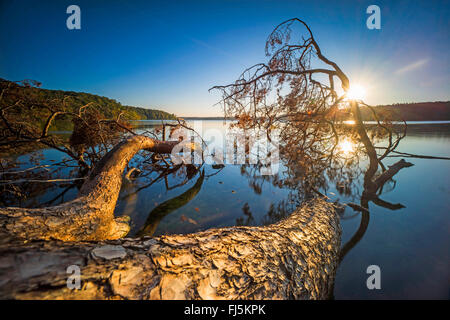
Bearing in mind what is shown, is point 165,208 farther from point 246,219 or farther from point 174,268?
point 174,268

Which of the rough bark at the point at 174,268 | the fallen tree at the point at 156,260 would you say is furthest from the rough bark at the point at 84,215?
the rough bark at the point at 174,268

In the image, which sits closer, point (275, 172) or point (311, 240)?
point (311, 240)

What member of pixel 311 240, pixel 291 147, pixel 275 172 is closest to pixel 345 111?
pixel 291 147

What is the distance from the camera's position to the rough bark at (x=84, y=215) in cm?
94

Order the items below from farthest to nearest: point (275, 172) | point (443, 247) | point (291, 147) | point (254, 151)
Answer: point (254, 151) < point (275, 172) < point (291, 147) < point (443, 247)

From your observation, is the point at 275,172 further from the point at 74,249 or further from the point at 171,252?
the point at 74,249

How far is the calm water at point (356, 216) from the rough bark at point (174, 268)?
3.16ft

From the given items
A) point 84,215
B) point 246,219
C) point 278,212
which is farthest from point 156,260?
point 278,212

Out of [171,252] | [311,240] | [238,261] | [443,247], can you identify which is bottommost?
[443,247]

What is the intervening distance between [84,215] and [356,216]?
3.89 m

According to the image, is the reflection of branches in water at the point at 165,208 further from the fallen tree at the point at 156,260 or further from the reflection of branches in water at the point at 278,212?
the reflection of branches in water at the point at 278,212

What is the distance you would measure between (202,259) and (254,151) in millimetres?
7392

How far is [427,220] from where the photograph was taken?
2.42 meters

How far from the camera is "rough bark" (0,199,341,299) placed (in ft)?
1.66
